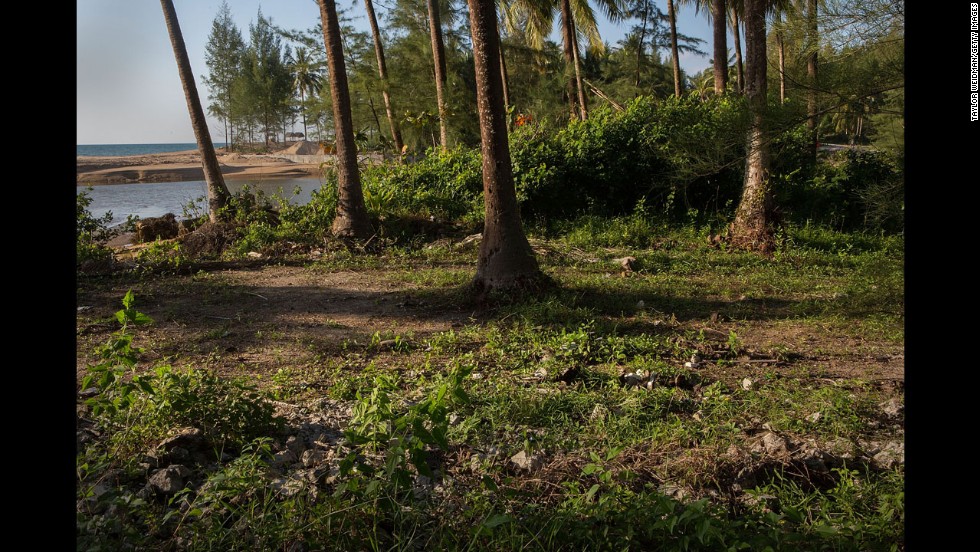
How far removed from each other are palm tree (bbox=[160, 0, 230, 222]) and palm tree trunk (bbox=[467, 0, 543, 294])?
22.4 feet

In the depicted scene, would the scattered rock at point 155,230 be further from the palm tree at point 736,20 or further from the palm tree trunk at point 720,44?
the palm tree at point 736,20

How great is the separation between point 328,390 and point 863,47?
5.30 m

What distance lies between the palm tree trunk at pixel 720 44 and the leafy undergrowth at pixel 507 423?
358 inches

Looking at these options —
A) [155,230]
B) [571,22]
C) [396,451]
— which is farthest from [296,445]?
[571,22]

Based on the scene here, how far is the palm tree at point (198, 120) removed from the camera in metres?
12.3

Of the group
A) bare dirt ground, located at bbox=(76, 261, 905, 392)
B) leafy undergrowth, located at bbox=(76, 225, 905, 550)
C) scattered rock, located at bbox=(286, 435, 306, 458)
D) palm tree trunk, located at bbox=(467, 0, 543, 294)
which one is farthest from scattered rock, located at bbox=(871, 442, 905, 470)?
palm tree trunk, located at bbox=(467, 0, 543, 294)

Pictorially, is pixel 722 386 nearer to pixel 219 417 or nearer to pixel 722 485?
→ pixel 722 485

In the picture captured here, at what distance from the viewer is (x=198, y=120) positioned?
1286 cm

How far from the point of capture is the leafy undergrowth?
9.09ft

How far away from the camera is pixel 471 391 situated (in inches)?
185

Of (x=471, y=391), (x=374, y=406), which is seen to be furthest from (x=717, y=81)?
(x=374, y=406)

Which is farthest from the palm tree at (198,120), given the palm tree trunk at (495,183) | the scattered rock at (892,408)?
the scattered rock at (892,408)
